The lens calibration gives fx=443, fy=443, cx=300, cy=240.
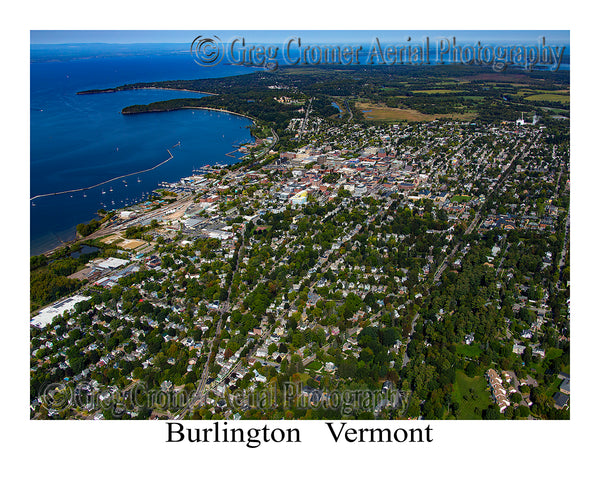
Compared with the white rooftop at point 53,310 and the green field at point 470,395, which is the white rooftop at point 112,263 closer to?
the white rooftop at point 53,310

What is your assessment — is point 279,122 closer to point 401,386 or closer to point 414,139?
point 414,139

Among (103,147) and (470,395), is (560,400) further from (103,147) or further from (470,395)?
(103,147)

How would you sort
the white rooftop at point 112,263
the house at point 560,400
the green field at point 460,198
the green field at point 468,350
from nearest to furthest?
the house at point 560,400, the green field at point 468,350, the white rooftop at point 112,263, the green field at point 460,198

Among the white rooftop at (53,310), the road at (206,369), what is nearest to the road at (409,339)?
the road at (206,369)

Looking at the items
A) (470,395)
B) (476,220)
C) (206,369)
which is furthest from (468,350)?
(476,220)

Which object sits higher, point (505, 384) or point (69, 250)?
point (69, 250)

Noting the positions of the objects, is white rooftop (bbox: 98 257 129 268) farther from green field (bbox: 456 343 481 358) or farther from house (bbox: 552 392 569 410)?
house (bbox: 552 392 569 410)

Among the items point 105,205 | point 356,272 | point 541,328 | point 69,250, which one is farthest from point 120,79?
point 541,328
